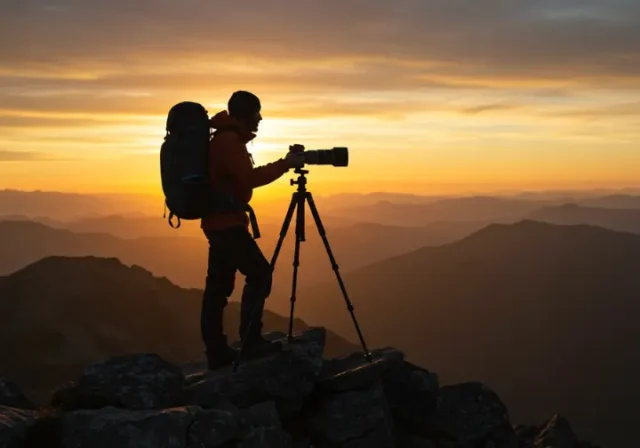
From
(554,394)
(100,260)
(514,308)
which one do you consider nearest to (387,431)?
(100,260)

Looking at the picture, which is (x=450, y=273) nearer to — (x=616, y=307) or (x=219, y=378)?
(x=616, y=307)

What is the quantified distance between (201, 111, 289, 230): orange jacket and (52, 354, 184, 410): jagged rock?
9.17 feet

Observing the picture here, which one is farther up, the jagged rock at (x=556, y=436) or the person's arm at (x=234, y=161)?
the person's arm at (x=234, y=161)

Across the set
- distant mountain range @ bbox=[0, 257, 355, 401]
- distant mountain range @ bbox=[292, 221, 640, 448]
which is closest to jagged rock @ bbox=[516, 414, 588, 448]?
distant mountain range @ bbox=[0, 257, 355, 401]

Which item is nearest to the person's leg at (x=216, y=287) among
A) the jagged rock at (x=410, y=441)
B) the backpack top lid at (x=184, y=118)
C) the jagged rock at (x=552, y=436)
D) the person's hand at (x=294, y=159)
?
the person's hand at (x=294, y=159)

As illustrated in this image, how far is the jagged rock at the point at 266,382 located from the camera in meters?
9.52

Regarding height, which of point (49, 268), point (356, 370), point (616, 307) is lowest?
point (616, 307)

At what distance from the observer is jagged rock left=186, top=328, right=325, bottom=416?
31.2ft

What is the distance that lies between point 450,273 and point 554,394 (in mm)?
73295

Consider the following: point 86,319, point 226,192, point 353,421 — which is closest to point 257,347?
point 353,421

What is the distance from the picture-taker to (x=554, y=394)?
354ft

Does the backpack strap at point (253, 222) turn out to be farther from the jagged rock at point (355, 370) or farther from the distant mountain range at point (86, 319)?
the distant mountain range at point (86, 319)

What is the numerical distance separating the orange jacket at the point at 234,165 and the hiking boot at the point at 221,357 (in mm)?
2603

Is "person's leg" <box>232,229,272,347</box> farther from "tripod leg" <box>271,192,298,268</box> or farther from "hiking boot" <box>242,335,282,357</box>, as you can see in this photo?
"tripod leg" <box>271,192,298,268</box>
